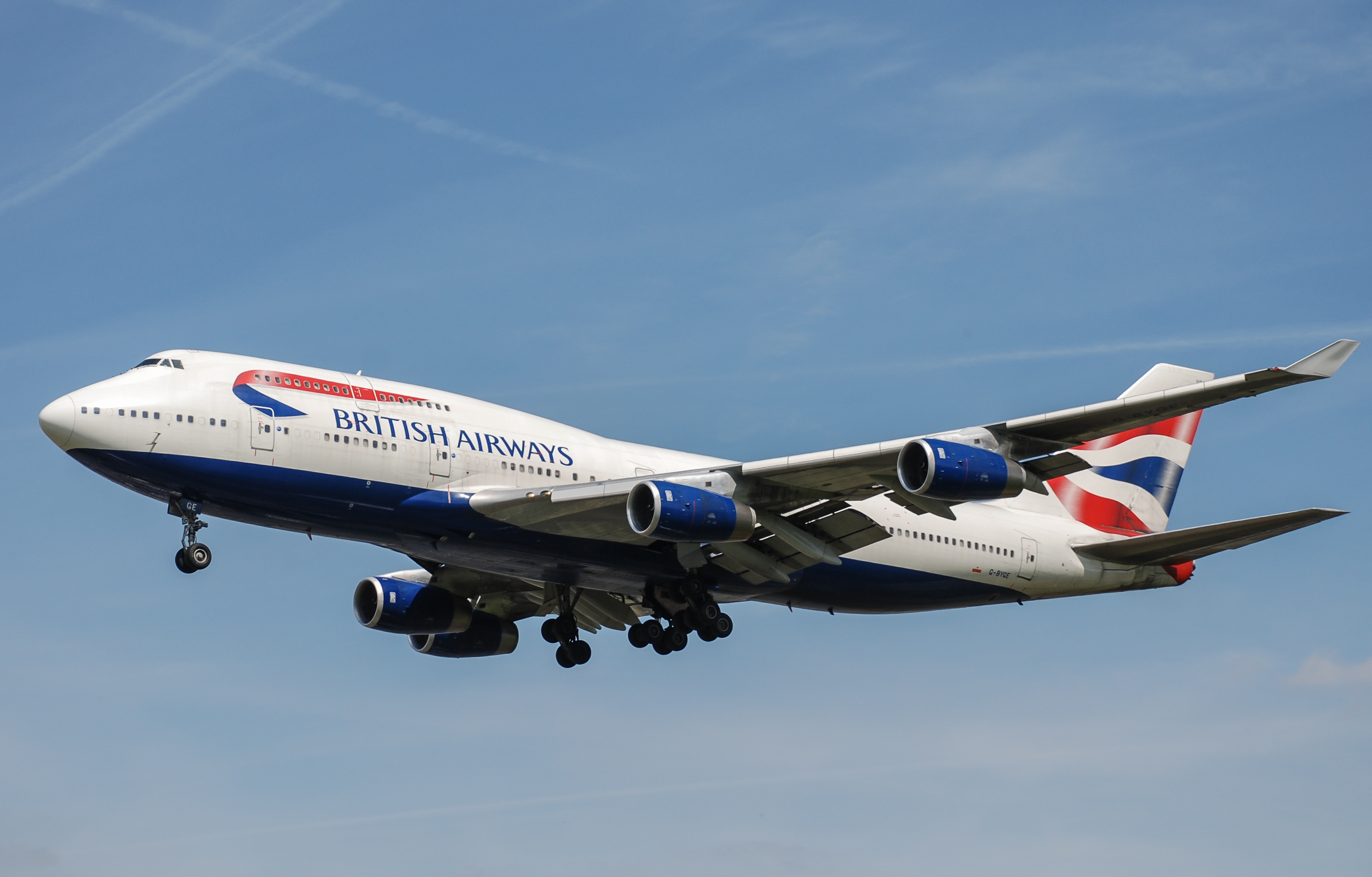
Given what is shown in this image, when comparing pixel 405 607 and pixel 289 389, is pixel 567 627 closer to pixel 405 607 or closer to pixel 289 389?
pixel 405 607

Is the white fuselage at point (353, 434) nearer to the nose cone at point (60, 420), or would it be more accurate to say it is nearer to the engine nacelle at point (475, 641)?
the nose cone at point (60, 420)

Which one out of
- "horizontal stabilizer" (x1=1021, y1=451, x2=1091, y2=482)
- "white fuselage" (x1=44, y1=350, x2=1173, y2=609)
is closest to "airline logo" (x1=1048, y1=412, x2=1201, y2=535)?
"white fuselage" (x1=44, y1=350, x2=1173, y2=609)

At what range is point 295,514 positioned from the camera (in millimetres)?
32500

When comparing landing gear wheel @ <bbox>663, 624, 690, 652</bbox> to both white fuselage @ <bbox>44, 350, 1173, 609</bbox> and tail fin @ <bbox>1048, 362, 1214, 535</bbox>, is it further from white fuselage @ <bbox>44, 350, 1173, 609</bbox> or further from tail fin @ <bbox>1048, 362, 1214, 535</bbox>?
tail fin @ <bbox>1048, 362, 1214, 535</bbox>

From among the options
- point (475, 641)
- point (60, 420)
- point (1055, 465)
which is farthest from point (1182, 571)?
point (60, 420)

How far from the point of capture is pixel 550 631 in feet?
133

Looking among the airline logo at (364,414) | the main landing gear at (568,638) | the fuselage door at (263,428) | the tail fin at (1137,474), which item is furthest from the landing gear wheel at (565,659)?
the tail fin at (1137,474)

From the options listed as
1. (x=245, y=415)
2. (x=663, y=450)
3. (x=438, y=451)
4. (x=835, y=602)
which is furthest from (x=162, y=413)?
(x=835, y=602)

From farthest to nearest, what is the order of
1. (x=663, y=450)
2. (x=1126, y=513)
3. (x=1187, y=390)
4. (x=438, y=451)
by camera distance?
1. (x=1126, y=513)
2. (x=663, y=450)
3. (x=438, y=451)
4. (x=1187, y=390)

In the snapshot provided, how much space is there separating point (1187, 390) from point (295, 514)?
1901 cm

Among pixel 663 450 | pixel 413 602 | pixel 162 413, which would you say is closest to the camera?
pixel 162 413

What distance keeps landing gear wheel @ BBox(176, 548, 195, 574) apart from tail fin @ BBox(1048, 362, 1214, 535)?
24477 millimetres

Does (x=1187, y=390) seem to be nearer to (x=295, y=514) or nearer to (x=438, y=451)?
(x=438, y=451)

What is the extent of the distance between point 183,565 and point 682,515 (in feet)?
35.8
